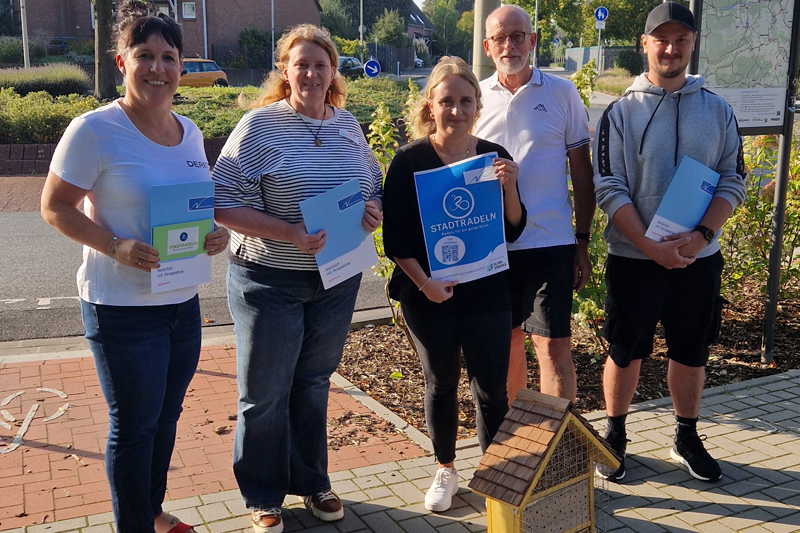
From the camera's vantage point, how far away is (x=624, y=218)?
3.88 metres

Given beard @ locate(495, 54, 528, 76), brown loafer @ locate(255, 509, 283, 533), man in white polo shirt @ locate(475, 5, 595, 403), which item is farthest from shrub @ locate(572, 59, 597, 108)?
brown loafer @ locate(255, 509, 283, 533)

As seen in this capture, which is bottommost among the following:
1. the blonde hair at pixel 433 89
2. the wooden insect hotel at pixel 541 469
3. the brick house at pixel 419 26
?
Result: the wooden insect hotel at pixel 541 469

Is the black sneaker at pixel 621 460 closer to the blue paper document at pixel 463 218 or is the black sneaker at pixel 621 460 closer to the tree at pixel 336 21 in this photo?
the blue paper document at pixel 463 218

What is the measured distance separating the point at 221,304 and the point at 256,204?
458 centimetres

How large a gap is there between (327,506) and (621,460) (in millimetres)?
1620

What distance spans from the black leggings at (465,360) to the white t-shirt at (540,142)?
55cm

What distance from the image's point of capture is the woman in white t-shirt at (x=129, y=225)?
2.85 meters

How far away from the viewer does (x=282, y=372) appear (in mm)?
3426

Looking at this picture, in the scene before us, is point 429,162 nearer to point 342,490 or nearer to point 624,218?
point 624,218

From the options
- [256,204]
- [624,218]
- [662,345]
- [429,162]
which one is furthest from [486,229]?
[662,345]

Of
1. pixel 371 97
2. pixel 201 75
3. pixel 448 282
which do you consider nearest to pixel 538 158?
pixel 448 282

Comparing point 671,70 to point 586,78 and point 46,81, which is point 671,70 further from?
point 46,81

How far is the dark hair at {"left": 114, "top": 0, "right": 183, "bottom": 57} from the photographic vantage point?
2971 millimetres

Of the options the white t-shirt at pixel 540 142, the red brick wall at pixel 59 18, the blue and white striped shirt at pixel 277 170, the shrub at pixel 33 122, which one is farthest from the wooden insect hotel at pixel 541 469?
the red brick wall at pixel 59 18
